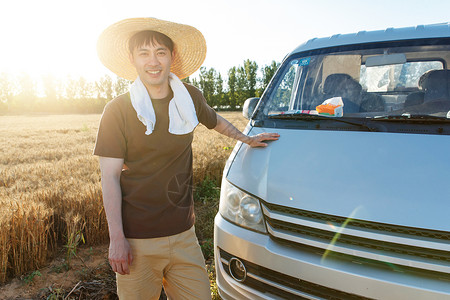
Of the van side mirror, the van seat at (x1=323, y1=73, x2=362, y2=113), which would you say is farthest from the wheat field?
the van seat at (x1=323, y1=73, x2=362, y2=113)

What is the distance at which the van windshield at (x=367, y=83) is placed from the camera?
236 cm

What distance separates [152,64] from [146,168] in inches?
25.1

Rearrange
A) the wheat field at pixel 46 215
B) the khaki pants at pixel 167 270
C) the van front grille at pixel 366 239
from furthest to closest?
the wheat field at pixel 46 215, the khaki pants at pixel 167 270, the van front grille at pixel 366 239

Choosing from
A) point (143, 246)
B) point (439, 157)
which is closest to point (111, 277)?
point (143, 246)

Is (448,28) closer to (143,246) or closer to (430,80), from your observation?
(430,80)

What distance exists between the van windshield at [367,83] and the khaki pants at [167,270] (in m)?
1.29

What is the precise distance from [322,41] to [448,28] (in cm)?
96

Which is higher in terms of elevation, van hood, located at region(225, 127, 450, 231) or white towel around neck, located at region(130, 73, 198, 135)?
white towel around neck, located at region(130, 73, 198, 135)

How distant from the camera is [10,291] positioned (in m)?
2.75

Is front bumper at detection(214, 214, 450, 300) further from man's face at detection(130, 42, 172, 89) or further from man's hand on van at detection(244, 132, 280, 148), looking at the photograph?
man's face at detection(130, 42, 172, 89)

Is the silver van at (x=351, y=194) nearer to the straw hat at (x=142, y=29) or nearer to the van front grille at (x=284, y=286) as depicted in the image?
the van front grille at (x=284, y=286)

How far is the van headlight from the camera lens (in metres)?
1.93

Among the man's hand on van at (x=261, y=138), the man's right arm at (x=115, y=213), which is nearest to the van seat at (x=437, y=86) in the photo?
the man's hand on van at (x=261, y=138)

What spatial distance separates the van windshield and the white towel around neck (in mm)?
861
